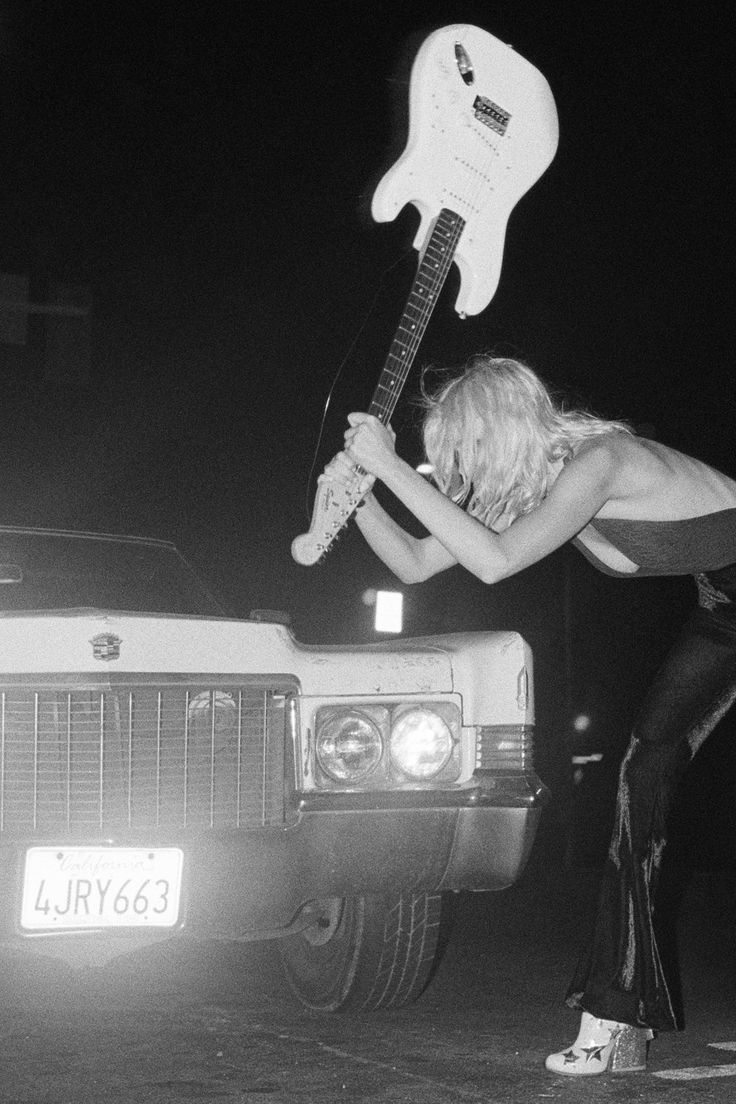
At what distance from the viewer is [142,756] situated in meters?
3.76

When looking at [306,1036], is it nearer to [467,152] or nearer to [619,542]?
[619,542]

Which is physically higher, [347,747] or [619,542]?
[619,542]

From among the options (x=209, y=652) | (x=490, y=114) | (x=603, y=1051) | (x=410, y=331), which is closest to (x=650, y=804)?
(x=603, y=1051)

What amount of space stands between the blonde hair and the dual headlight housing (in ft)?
2.01

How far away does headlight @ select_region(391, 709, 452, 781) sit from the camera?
395 cm

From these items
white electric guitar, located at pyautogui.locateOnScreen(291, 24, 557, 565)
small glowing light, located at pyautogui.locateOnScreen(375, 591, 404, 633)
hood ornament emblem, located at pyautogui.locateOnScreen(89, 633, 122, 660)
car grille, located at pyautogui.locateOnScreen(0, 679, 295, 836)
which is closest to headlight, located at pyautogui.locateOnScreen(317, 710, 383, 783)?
car grille, located at pyautogui.locateOnScreen(0, 679, 295, 836)

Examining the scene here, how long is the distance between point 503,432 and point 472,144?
0.94 metres

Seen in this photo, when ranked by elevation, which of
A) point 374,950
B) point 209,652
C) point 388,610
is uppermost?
point 388,610

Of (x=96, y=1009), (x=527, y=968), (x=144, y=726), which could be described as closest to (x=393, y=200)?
(x=144, y=726)

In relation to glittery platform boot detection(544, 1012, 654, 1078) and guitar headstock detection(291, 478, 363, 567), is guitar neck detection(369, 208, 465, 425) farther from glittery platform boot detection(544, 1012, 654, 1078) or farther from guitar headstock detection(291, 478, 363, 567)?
glittery platform boot detection(544, 1012, 654, 1078)

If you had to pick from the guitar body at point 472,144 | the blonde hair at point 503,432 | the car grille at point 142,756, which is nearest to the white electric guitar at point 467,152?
the guitar body at point 472,144

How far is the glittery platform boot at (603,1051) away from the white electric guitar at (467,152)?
1869 mm

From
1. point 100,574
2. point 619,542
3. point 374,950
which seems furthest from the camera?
point 100,574

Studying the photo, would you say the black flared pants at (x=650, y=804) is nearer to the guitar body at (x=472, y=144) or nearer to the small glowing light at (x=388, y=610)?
the guitar body at (x=472, y=144)
